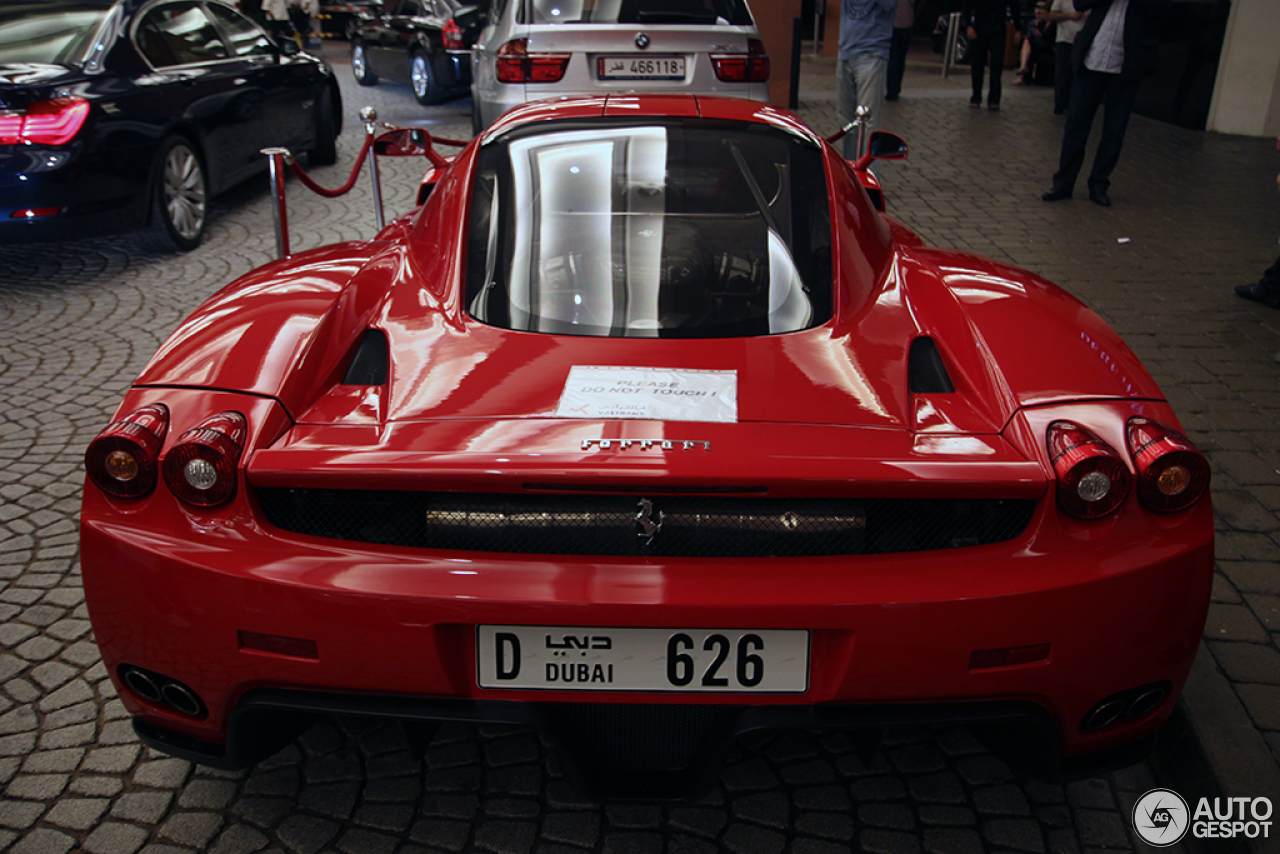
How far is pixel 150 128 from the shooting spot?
614cm

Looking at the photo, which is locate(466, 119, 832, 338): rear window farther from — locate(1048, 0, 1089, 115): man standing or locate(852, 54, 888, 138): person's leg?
locate(1048, 0, 1089, 115): man standing

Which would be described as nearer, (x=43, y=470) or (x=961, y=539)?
(x=961, y=539)

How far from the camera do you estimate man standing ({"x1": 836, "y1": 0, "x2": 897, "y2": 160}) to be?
→ 25.4 ft

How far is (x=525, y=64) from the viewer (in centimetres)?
→ 714

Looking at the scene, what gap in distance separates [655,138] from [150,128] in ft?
14.9

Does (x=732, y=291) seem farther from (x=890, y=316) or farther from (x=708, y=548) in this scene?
(x=708, y=548)

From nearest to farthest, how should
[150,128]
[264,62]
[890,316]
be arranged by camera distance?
[890,316]
[150,128]
[264,62]

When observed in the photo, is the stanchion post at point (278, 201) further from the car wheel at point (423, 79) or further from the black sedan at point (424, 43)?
the car wheel at point (423, 79)

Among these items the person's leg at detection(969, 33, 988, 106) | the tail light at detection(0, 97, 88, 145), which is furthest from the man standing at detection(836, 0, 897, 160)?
the person's leg at detection(969, 33, 988, 106)

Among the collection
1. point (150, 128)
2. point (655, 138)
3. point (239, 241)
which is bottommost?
point (239, 241)

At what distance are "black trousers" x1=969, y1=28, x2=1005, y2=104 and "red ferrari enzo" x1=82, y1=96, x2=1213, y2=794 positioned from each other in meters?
11.4

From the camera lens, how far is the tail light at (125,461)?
187 centimetres

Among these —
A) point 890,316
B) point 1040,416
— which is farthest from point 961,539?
point 890,316

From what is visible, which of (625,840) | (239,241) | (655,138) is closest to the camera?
(625,840)
